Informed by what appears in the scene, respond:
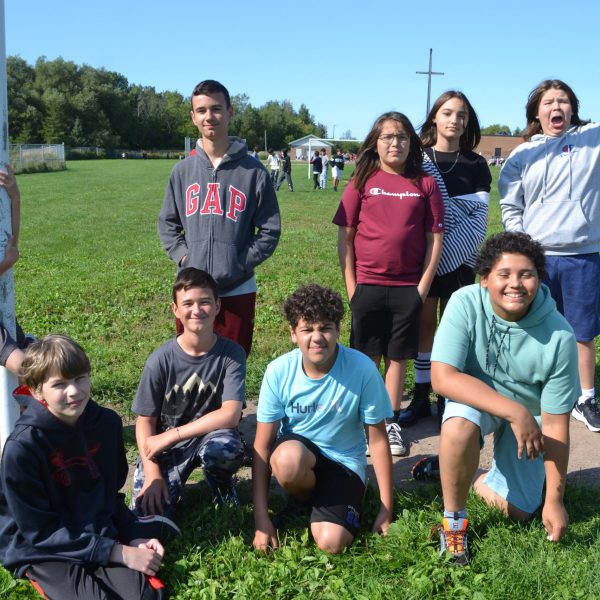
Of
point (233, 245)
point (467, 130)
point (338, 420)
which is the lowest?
point (338, 420)

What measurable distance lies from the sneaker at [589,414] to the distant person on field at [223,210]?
2.29m

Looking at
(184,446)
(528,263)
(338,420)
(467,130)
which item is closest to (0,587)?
(184,446)

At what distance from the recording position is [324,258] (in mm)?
10477

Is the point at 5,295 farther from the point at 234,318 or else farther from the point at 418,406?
the point at 418,406

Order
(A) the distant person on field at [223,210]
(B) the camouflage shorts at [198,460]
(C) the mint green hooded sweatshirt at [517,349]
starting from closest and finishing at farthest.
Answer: (C) the mint green hooded sweatshirt at [517,349], (B) the camouflage shorts at [198,460], (A) the distant person on field at [223,210]

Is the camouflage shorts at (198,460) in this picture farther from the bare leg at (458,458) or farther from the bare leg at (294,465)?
the bare leg at (458,458)

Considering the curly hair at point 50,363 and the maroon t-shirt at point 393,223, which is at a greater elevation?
the maroon t-shirt at point 393,223

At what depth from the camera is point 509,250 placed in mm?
2900

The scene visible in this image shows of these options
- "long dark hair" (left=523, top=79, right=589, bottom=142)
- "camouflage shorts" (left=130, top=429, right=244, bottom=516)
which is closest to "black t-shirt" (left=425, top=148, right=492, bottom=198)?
"long dark hair" (left=523, top=79, right=589, bottom=142)

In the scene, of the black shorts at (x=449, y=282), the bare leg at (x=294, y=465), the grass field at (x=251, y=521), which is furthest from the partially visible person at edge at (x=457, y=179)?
the bare leg at (x=294, y=465)

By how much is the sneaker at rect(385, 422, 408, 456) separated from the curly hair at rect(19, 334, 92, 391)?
2.03 metres

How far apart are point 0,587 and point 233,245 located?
2062 mm

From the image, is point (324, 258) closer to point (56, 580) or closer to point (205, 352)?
point (205, 352)

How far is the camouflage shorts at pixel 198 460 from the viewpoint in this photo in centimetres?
325
